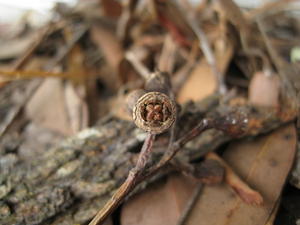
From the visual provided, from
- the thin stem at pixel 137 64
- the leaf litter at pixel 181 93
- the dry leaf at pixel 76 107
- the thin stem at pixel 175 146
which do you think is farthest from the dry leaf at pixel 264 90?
the dry leaf at pixel 76 107

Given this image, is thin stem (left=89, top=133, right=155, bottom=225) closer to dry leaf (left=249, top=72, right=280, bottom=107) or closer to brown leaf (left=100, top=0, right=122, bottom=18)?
dry leaf (left=249, top=72, right=280, bottom=107)

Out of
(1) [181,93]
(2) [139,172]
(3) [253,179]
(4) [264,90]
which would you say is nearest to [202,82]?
(1) [181,93]

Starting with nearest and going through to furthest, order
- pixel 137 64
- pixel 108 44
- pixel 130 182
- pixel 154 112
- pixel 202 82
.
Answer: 1. pixel 154 112
2. pixel 130 182
3. pixel 202 82
4. pixel 137 64
5. pixel 108 44

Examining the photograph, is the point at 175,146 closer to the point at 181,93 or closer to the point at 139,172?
the point at 139,172

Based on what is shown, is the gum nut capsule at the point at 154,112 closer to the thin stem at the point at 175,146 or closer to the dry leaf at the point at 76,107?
the thin stem at the point at 175,146

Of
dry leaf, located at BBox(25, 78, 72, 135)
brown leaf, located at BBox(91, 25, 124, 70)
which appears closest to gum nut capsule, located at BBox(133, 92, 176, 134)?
dry leaf, located at BBox(25, 78, 72, 135)
